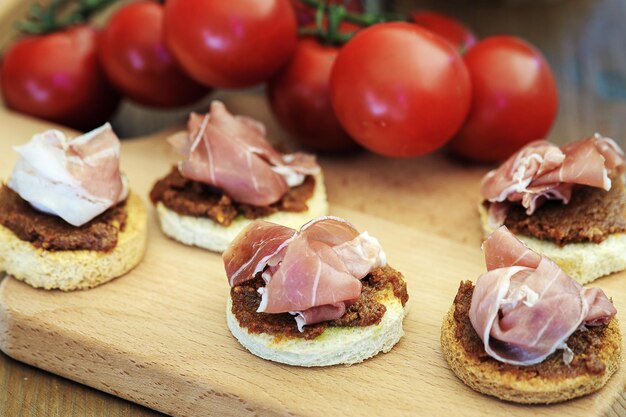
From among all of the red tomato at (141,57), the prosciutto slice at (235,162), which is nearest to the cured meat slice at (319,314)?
the prosciutto slice at (235,162)

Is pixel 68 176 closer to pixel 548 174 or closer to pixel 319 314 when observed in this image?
pixel 319 314

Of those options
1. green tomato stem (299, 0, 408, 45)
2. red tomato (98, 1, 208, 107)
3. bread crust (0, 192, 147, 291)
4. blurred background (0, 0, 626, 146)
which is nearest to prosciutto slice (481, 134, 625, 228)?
green tomato stem (299, 0, 408, 45)

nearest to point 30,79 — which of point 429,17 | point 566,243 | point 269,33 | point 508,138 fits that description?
point 269,33

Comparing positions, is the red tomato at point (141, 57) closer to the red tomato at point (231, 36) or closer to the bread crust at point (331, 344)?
the red tomato at point (231, 36)

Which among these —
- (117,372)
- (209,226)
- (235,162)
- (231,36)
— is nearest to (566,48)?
(231,36)

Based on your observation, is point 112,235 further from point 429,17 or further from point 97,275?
point 429,17

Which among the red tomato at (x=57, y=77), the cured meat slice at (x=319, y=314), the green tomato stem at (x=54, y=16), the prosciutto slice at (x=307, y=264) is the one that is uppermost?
the prosciutto slice at (x=307, y=264)

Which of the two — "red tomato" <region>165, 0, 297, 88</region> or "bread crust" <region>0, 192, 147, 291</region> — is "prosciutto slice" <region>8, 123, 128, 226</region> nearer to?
"bread crust" <region>0, 192, 147, 291</region>

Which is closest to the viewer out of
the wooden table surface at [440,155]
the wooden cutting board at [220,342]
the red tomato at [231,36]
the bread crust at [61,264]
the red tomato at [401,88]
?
the wooden cutting board at [220,342]
